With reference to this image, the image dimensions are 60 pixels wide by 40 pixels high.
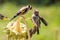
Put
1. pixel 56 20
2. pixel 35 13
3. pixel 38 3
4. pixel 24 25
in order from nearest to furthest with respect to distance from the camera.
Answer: pixel 35 13
pixel 24 25
pixel 56 20
pixel 38 3

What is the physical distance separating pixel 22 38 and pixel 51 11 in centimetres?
714

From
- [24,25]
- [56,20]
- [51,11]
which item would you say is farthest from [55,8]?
[24,25]

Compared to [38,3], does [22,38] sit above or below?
below

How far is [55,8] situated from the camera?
30.4ft

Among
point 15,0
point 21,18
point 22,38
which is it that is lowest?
point 22,38

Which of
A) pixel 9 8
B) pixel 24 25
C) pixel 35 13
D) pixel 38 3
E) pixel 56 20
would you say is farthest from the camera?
pixel 38 3

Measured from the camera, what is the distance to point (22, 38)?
1.91 meters

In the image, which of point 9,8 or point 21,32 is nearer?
point 21,32

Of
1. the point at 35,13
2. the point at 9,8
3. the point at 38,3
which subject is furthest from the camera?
the point at 38,3

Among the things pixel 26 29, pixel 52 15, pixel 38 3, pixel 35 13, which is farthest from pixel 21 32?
pixel 38 3

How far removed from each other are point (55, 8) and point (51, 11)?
303 millimetres

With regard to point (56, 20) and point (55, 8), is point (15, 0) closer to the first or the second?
point (55, 8)

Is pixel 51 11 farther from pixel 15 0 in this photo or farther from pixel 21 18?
pixel 21 18

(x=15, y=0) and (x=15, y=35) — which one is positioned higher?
(x=15, y=0)
